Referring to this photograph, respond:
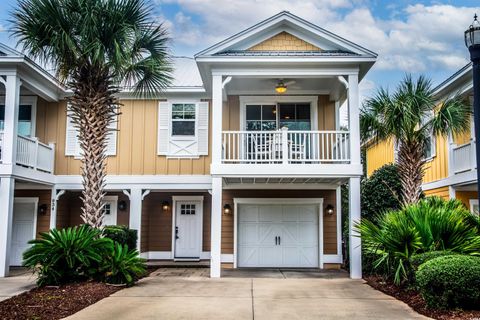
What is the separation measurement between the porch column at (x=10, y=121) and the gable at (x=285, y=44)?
665 centimetres

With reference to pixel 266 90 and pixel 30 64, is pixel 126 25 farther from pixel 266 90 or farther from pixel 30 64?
pixel 266 90

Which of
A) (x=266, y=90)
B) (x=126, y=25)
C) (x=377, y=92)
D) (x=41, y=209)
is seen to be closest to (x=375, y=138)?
(x=377, y=92)

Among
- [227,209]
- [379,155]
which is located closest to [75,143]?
[227,209]

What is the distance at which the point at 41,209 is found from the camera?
15.5 meters

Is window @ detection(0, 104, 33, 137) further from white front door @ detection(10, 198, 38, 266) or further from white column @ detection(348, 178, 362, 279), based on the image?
white column @ detection(348, 178, 362, 279)

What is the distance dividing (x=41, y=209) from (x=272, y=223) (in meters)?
7.67

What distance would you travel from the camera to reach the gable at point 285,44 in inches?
513

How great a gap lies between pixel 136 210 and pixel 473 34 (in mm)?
10949

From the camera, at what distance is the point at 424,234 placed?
28.9 ft

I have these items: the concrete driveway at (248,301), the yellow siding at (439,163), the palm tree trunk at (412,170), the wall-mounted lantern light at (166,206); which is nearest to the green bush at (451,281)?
the concrete driveway at (248,301)

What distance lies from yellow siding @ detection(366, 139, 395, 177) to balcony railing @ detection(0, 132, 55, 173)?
42.4 feet

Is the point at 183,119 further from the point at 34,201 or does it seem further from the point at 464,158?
the point at 464,158

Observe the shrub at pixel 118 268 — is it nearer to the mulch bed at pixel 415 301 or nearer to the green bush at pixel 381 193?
the mulch bed at pixel 415 301

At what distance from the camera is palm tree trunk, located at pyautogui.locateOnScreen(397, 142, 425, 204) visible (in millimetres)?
12281
